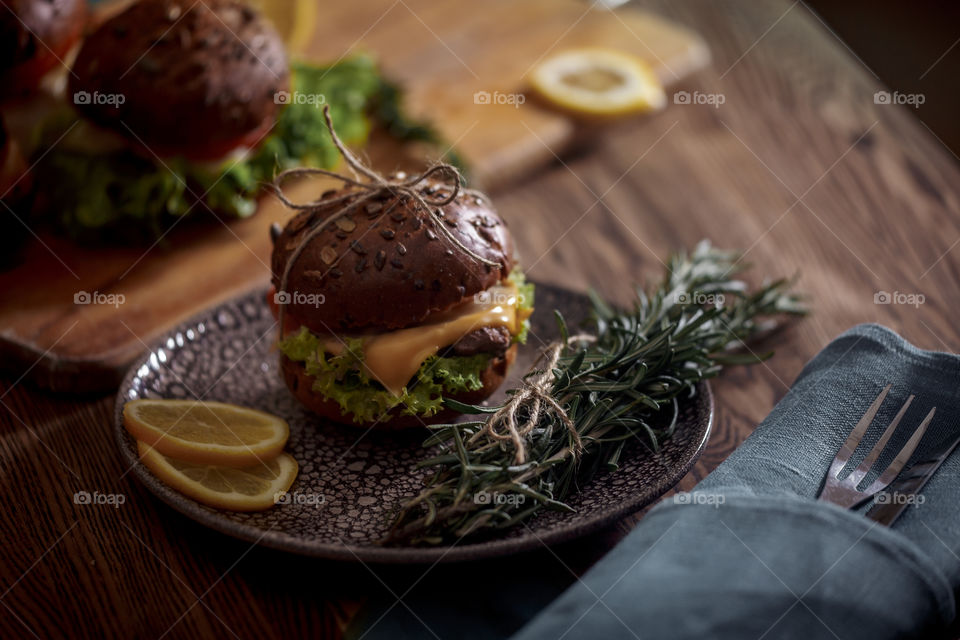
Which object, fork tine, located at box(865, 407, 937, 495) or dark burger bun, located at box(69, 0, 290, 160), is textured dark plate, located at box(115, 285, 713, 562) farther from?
dark burger bun, located at box(69, 0, 290, 160)

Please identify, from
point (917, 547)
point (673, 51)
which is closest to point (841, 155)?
point (673, 51)

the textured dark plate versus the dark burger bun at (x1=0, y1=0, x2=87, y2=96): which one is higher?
the dark burger bun at (x1=0, y1=0, x2=87, y2=96)

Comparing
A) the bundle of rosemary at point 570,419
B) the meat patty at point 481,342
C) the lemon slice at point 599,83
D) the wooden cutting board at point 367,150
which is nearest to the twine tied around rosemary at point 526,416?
the bundle of rosemary at point 570,419

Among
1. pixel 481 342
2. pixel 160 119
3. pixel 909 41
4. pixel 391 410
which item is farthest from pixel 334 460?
pixel 909 41

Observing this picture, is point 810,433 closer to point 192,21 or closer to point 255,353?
point 255,353

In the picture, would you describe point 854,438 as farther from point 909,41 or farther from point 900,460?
point 909,41

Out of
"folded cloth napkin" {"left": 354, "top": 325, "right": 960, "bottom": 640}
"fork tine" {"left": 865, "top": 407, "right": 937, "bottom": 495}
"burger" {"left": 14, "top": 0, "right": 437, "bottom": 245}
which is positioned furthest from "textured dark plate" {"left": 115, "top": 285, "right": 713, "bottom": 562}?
"burger" {"left": 14, "top": 0, "right": 437, "bottom": 245}
